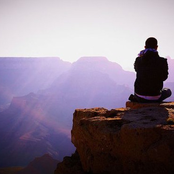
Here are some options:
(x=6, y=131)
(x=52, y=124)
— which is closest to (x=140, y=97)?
(x=6, y=131)

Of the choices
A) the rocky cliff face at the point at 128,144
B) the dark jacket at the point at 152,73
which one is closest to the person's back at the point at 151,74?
the dark jacket at the point at 152,73

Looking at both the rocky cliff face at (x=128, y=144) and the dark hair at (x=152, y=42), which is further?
the dark hair at (x=152, y=42)

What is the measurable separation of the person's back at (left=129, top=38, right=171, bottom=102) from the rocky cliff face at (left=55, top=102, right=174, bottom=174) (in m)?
0.88

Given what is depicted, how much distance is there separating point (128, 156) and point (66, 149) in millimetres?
49293

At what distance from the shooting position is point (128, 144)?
2.32 meters

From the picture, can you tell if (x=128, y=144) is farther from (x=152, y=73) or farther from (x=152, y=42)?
(x=152, y=42)

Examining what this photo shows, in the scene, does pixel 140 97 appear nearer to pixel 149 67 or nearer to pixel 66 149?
pixel 149 67

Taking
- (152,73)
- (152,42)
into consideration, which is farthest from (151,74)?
(152,42)

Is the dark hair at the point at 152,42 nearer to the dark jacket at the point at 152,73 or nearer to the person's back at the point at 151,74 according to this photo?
the person's back at the point at 151,74

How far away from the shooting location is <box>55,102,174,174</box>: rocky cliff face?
206 centimetres

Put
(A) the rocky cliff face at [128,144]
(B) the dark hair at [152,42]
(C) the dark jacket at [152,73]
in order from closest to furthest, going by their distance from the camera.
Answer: (A) the rocky cliff face at [128,144] < (C) the dark jacket at [152,73] < (B) the dark hair at [152,42]

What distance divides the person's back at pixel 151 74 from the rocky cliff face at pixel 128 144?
878 mm

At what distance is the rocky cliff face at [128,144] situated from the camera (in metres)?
2.06

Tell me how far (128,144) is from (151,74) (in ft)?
6.77
